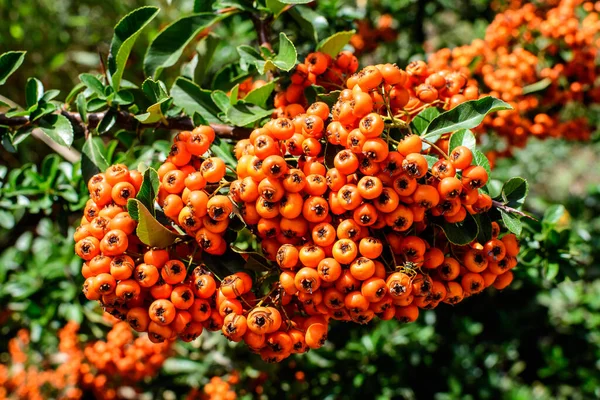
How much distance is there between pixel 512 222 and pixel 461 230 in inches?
7.8

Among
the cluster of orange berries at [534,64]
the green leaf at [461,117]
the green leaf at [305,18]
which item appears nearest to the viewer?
the green leaf at [461,117]

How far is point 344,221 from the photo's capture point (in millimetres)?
1572

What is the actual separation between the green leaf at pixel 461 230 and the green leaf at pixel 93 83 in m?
1.52

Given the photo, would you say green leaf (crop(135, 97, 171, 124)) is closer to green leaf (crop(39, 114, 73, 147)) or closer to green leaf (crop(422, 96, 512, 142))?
green leaf (crop(39, 114, 73, 147))

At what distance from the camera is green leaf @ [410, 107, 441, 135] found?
185 centimetres

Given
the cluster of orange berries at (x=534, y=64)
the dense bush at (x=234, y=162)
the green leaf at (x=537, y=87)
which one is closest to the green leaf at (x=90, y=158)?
the dense bush at (x=234, y=162)

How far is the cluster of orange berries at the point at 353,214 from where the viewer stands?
153 centimetres

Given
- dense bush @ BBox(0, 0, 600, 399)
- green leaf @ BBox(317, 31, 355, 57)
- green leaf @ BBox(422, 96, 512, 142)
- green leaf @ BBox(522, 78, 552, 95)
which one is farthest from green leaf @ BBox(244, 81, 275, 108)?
green leaf @ BBox(522, 78, 552, 95)

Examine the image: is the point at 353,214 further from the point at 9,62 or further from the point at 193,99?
the point at 9,62

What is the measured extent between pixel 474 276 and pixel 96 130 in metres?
1.64

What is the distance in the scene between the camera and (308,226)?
1.65 metres

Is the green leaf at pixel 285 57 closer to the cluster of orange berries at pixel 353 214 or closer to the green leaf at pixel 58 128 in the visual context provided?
the cluster of orange berries at pixel 353 214

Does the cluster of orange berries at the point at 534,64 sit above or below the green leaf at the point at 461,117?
below

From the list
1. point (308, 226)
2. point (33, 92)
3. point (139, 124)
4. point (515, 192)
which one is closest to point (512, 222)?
point (515, 192)
